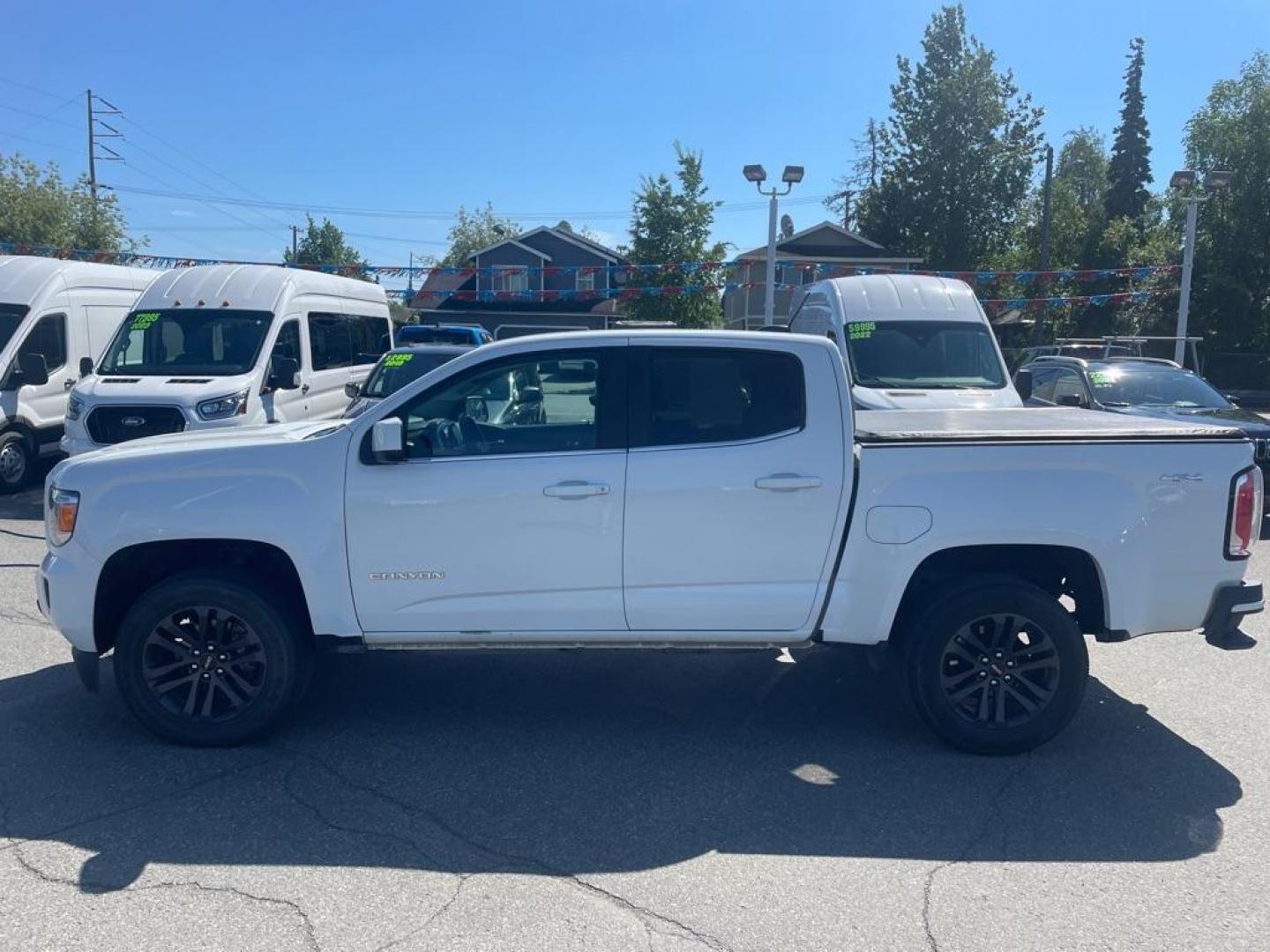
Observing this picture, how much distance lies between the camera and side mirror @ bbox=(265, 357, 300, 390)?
1181cm

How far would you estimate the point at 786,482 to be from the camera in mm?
4801

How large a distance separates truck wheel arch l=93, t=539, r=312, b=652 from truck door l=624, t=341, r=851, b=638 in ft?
5.26

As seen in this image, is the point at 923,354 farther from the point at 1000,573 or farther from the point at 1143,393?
the point at 1000,573

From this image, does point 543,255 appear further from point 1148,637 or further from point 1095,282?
point 1148,637

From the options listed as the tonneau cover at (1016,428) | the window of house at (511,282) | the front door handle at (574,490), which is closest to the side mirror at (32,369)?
the front door handle at (574,490)

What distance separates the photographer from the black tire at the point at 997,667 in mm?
4855

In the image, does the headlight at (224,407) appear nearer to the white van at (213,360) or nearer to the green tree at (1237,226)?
the white van at (213,360)

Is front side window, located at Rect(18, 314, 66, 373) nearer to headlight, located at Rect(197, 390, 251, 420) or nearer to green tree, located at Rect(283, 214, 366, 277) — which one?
headlight, located at Rect(197, 390, 251, 420)

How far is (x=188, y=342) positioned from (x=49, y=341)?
2.22 meters

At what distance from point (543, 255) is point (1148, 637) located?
4281 cm

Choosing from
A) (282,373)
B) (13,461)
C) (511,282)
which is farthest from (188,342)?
(511,282)

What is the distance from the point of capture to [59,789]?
4.48 meters

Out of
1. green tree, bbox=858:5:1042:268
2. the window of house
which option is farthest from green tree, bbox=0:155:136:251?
green tree, bbox=858:5:1042:268

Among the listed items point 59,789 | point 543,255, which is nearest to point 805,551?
point 59,789
